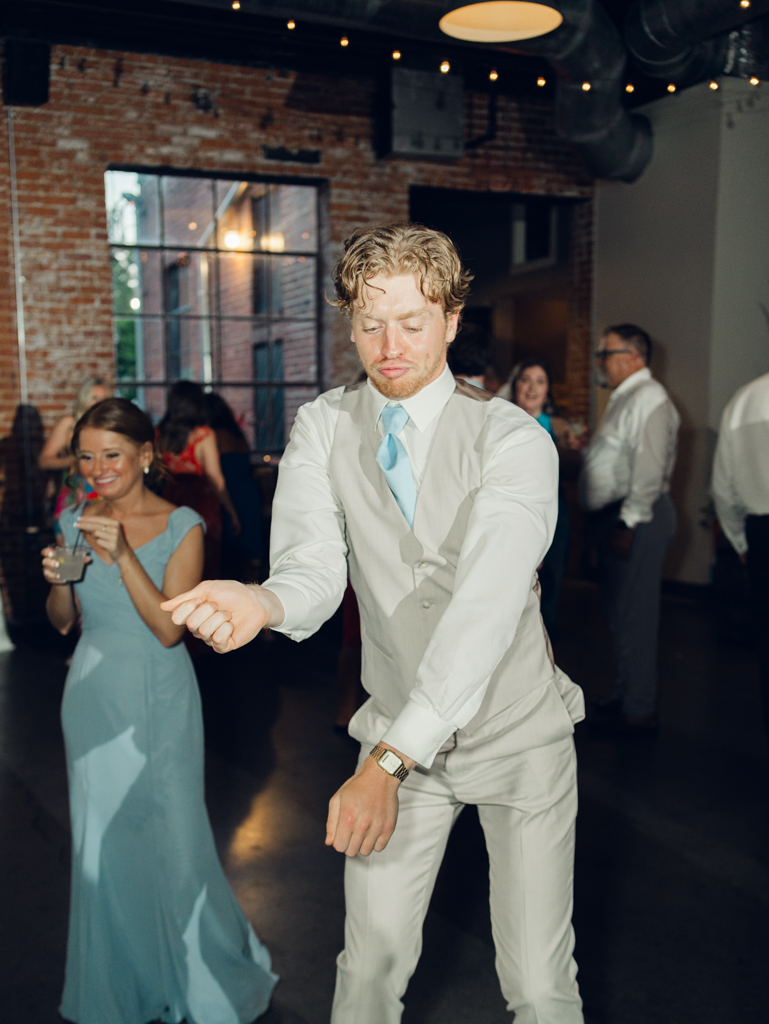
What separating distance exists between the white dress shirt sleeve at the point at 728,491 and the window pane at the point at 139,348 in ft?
14.5

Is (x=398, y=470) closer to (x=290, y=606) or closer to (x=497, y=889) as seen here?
(x=290, y=606)

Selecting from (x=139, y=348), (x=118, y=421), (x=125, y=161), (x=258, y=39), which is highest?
(x=258, y=39)

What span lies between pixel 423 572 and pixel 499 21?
3.72 metres

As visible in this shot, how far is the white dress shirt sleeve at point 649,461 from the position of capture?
376cm

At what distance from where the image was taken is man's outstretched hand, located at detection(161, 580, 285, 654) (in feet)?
3.49

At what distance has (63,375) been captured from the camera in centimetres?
599

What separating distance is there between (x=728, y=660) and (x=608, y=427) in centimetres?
191

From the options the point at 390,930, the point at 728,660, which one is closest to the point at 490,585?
the point at 390,930

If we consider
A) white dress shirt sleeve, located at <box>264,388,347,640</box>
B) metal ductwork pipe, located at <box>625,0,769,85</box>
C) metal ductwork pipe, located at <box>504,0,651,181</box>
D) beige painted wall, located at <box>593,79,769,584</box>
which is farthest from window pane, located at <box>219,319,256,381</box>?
white dress shirt sleeve, located at <box>264,388,347,640</box>

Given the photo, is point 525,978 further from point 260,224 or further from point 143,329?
point 260,224

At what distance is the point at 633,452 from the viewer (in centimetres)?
381

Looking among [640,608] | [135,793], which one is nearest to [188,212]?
[640,608]

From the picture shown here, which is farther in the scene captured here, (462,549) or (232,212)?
(232,212)

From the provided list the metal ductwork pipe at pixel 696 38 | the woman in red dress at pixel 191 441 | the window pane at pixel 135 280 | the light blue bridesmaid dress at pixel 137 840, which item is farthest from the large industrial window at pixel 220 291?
the light blue bridesmaid dress at pixel 137 840
